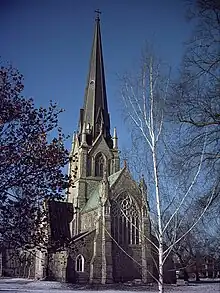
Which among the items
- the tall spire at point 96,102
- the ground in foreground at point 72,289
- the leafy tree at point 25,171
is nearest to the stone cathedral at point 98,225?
the tall spire at point 96,102

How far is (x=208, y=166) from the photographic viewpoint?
321 inches

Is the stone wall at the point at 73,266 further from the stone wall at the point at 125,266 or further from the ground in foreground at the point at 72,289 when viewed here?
the ground in foreground at the point at 72,289

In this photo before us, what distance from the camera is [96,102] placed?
45250 millimetres

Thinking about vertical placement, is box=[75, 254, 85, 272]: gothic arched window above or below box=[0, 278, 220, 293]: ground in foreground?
above

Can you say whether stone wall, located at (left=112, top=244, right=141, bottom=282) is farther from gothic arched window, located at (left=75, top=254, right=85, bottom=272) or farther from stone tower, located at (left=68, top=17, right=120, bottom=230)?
stone tower, located at (left=68, top=17, right=120, bottom=230)

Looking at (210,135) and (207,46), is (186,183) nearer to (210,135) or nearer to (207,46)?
(210,135)

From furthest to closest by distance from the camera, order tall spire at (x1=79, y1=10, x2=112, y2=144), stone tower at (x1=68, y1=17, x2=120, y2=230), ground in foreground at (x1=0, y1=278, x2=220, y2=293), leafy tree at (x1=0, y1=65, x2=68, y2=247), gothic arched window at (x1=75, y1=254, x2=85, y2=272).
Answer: tall spire at (x1=79, y1=10, x2=112, y2=144), stone tower at (x1=68, y1=17, x2=120, y2=230), gothic arched window at (x1=75, y1=254, x2=85, y2=272), ground in foreground at (x1=0, y1=278, x2=220, y2=293), leafy tree at (x1=0, y1=65, x2=68, y2=247)

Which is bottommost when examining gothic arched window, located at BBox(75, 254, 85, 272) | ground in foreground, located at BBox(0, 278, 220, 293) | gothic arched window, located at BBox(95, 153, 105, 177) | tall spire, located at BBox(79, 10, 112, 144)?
ground in foreground, located at BBox(0, 278, 220, 293)

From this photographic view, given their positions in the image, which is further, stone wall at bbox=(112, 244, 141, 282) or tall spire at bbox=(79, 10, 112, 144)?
tall spire at bbox=(79, 10, 112, 144)

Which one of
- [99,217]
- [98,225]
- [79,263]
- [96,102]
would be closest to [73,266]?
[79,263]

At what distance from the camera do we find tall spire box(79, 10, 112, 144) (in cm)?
4447

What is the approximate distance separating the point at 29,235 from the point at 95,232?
27.0 metres

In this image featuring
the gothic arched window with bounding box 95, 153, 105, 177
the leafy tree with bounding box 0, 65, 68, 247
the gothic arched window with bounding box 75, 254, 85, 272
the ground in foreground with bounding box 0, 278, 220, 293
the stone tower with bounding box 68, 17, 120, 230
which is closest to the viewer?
the leafy tree with bounding box 0, 65, 68, 247

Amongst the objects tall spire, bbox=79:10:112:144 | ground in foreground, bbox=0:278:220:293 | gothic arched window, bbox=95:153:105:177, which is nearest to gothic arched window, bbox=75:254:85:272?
ground in foreground, bbox=0:278:220:293
